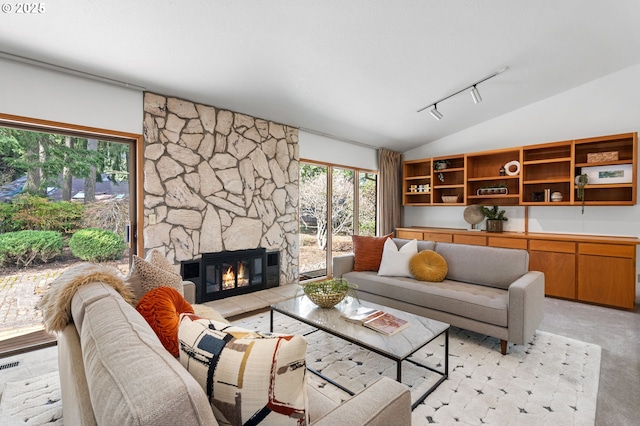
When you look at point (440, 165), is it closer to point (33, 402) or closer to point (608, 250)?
point (608, 250)

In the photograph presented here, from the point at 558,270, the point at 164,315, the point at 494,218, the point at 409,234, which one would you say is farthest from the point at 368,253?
the point at 164,315

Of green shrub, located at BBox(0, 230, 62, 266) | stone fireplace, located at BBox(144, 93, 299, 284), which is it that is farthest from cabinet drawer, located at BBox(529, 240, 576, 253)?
green shrub, located at BBox(0, 230, 62, 266)

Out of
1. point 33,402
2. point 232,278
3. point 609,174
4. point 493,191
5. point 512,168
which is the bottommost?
point 33,402

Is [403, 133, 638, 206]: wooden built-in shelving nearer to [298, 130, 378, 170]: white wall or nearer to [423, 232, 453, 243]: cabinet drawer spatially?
[423, 232, 453, 243]: cabinet drawer

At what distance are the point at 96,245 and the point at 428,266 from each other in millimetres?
3459

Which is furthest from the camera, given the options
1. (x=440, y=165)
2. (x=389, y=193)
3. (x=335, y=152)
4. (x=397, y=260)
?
(x=389, y=193)

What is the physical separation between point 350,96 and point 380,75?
494mm

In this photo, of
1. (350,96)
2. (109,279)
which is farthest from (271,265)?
(109,279)

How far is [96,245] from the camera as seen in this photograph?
308 cm

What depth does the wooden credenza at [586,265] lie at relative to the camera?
3.62m

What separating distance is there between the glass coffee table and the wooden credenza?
2.92 m

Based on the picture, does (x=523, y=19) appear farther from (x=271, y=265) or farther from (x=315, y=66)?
(x=271, y=265)

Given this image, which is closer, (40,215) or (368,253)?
(40,215)

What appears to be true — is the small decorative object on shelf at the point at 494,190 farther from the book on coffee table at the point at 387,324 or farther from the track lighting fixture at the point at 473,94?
the book on coffee table at the point at 387,324
